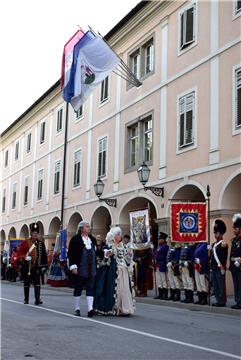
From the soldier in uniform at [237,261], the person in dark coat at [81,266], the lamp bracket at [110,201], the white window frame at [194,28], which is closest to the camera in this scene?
the person in dark coat at [81,266]

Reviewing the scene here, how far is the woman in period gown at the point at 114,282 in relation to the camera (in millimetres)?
11586

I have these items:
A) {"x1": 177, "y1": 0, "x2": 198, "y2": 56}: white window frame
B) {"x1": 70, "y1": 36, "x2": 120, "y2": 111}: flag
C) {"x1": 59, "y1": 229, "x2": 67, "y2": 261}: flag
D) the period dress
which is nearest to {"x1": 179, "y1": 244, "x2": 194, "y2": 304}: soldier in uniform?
the period dress

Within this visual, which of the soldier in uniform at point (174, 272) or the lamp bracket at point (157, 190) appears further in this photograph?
the lamp bracket at point (157, 190)

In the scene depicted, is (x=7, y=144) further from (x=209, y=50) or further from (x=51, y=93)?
(x=209, y=50)

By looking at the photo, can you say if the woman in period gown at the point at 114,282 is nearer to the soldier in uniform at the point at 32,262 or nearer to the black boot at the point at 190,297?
the soldier in uniform at the point at 32,262

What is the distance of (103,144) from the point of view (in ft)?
93.4

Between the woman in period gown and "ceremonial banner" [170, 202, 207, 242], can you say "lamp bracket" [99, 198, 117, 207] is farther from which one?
the woman in period gown

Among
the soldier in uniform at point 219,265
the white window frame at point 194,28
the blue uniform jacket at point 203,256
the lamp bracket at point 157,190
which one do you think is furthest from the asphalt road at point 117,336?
the white window frame at point 194,28

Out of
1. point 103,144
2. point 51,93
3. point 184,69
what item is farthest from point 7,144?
point 184,69

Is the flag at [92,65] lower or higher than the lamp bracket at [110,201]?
higher

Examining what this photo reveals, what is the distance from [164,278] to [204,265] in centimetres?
228

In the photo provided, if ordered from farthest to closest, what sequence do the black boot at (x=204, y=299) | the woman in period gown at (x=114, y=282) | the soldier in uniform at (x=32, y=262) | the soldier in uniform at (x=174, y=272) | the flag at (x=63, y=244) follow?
the flag at (x=63, y=244)
the soldier in uniform at (x=174, y=272)
the black boot at (x=204, y=299)
the soldier in uniform at (x=32, y=262)
the woman in period gown at (x=114, y=282)

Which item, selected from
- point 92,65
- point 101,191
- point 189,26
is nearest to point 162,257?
point 92,65

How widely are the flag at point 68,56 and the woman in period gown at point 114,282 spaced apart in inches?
511
